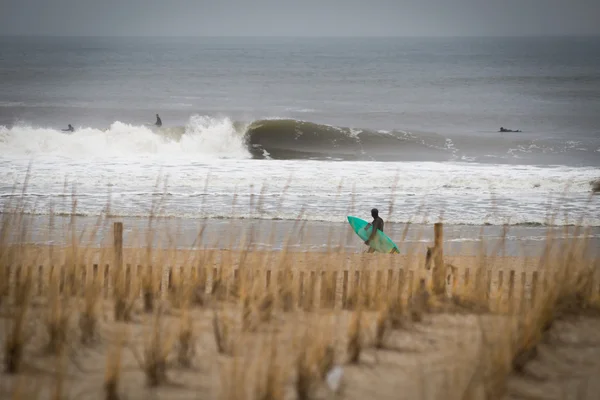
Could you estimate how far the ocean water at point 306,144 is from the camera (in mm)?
16750

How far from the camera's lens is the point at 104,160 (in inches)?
971

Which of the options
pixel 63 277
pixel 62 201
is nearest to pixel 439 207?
pixel 62 201

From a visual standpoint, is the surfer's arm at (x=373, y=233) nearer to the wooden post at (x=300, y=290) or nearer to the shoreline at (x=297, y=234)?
the shoreline at (x=297, y=234)

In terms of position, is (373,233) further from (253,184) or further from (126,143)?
(126,143)

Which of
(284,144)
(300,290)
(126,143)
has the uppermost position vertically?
(284,144)

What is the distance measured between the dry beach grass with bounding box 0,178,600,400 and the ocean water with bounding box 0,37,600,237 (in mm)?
900

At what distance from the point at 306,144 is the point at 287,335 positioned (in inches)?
1105

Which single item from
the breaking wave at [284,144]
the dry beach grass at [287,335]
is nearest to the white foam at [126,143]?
the breaking wave at [284,144]

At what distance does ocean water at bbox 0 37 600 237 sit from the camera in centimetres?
1675

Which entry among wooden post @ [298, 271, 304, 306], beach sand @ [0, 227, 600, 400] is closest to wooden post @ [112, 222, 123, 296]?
beach sand @ [0, 227, 600, 400]

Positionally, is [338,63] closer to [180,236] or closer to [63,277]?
[180,236]

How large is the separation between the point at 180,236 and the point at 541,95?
174ft

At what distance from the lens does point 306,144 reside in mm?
33531

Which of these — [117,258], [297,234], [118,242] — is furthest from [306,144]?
[117,258]
